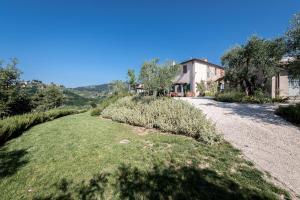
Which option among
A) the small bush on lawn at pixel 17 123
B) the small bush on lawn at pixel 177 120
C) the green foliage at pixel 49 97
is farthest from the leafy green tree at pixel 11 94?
the small bush on lawn at pixel 177 120

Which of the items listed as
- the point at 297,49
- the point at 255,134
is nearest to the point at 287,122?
the point at 255,134

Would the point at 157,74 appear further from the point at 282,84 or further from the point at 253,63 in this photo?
the point at 282,84

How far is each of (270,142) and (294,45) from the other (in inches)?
267

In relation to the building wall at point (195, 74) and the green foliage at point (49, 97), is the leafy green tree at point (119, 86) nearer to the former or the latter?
the building wall at point (195, 74)

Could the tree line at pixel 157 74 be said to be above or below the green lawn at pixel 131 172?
above

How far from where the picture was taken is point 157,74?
34.9 feet

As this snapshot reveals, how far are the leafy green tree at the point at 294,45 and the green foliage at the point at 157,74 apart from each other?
632cm

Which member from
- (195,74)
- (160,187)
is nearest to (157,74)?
(160,187)

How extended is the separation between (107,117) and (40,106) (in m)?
19.5

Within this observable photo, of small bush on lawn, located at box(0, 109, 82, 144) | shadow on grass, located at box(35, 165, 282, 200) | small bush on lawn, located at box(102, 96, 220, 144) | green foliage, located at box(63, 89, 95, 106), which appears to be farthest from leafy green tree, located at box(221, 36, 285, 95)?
green foliage, located at box(63, 89, 95, 106)

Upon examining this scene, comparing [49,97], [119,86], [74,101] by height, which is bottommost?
[74,101]

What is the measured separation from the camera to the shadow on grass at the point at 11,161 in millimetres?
3941

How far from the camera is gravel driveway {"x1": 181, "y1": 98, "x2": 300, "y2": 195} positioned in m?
3.62

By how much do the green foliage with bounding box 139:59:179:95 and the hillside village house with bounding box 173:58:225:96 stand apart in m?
18.2
